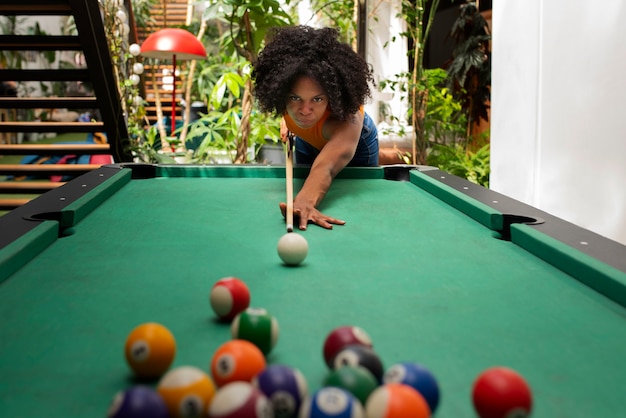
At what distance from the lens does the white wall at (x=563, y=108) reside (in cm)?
281

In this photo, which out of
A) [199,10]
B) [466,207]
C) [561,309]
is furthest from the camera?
[199,10]

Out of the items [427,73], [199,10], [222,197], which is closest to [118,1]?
[427,73]

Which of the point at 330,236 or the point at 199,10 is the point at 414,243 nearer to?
the point at 330,236

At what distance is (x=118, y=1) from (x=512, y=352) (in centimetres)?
455

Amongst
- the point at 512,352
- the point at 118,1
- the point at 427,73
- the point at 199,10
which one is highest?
the point at 199,10

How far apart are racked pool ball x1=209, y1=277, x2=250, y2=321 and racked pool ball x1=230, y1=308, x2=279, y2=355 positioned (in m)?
0.11

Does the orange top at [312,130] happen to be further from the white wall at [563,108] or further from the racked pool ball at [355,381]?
the racked pool ball at [355,381]

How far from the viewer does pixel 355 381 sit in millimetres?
739

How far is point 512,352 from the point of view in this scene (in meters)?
0.94

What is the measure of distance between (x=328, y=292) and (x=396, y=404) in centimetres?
55

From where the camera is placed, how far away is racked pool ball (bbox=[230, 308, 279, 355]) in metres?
0.90

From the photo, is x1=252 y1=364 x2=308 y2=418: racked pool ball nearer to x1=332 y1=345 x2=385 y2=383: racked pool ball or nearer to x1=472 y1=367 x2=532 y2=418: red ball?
x1=332 y1=345 x2=385 y2=383: racked pool ball

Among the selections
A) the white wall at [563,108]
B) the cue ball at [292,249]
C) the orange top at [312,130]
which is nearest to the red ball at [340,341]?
the cue ball at [292,249]

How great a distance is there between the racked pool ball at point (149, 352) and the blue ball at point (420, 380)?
1.05 feet
